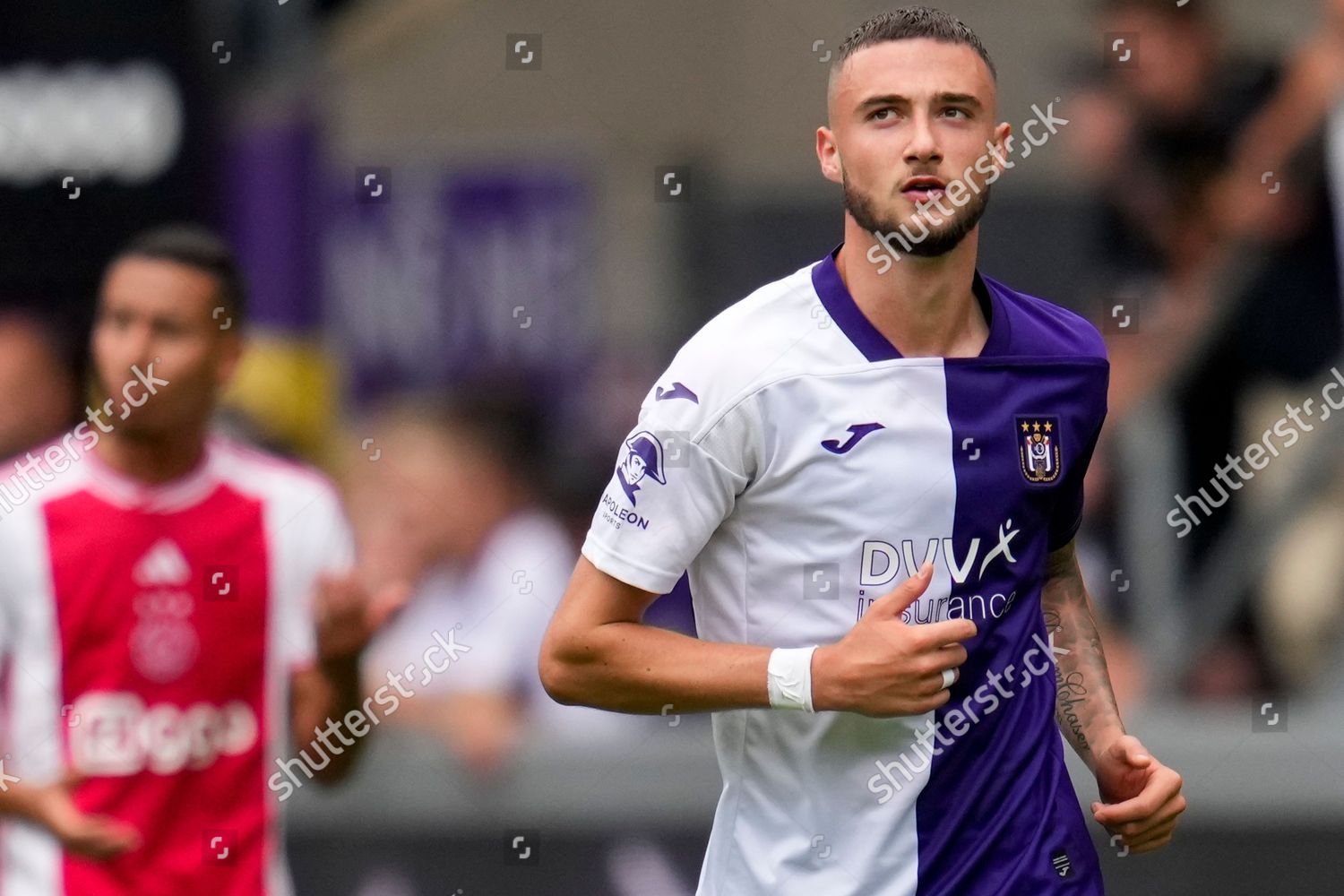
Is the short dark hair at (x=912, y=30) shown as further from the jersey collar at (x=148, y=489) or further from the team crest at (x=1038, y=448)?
the jersey collar at (x=148, y=489)

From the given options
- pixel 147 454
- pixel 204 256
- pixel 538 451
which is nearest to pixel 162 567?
pixel 147 454

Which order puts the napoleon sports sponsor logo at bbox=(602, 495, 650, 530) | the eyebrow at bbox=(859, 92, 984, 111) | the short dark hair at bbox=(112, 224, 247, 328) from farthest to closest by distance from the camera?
the short dark hair at bbox=(112, 224, 247, 328)
the eyebrow at bbox=(859, 92, 984, 111)
the napoleon sports sponsor logo at bbox=(602, 495, 650, 530)

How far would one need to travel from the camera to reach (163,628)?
535 centimetres

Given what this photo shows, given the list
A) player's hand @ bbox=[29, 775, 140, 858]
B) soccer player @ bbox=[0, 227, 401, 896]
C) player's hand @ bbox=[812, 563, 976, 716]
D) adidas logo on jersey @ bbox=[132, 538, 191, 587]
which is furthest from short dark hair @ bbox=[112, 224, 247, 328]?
player's hand @ bbox=[812, 563, 976, 716]

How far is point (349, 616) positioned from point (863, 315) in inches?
63.2

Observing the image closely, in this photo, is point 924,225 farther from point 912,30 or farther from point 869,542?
point 869,542

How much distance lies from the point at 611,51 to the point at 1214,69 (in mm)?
6516

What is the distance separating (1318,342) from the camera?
7.00 metres

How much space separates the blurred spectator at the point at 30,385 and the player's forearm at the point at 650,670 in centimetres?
308

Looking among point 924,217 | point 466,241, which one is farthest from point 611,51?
point 924,217

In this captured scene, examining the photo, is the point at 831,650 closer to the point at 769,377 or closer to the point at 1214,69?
the point at 769,377

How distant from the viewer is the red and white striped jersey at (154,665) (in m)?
5.27

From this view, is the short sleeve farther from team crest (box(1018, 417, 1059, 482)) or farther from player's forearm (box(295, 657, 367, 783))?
player's forearm (box(295, 657, 367, 783))

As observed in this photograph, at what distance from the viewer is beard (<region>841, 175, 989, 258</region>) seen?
3936mm
